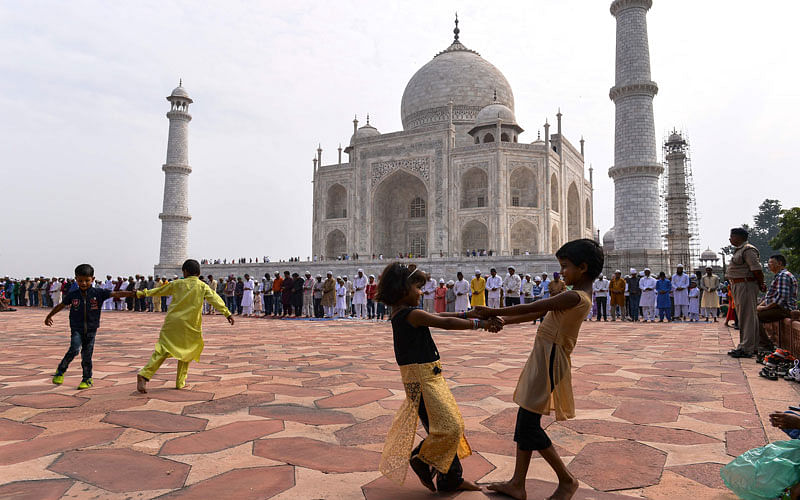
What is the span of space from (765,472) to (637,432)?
89 centimetres

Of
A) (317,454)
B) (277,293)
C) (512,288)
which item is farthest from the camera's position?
(277,293)

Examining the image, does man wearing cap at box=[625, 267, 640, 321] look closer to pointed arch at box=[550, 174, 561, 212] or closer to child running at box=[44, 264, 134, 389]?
child running at box=[44, 264, 134, 389]

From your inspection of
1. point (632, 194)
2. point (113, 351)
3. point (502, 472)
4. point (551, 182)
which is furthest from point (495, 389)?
point (551, 182)

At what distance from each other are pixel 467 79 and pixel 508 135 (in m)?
5.87

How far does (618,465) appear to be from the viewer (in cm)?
215

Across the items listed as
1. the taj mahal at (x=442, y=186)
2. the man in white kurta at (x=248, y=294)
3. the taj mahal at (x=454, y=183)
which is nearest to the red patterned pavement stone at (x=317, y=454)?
the man in white kurta at (x=248, y=294)

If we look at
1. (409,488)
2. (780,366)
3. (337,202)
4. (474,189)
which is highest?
(474,189)

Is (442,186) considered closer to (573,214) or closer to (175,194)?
(573,214)

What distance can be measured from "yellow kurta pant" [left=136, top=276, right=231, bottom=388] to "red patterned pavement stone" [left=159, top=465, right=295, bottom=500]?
6.23ft

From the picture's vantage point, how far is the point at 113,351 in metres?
5.88

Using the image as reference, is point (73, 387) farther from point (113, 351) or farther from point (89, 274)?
point (113, 351)

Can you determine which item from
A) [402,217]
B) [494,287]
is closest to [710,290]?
[494,287]

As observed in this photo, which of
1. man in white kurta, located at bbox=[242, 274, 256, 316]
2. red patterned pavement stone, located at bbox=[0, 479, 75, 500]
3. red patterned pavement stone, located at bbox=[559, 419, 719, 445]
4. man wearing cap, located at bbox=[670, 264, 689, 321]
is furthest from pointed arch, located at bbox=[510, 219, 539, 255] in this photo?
red patterned pavement stone, located at bbox=[0, 479, 75, 500]

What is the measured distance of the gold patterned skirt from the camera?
180 cm
